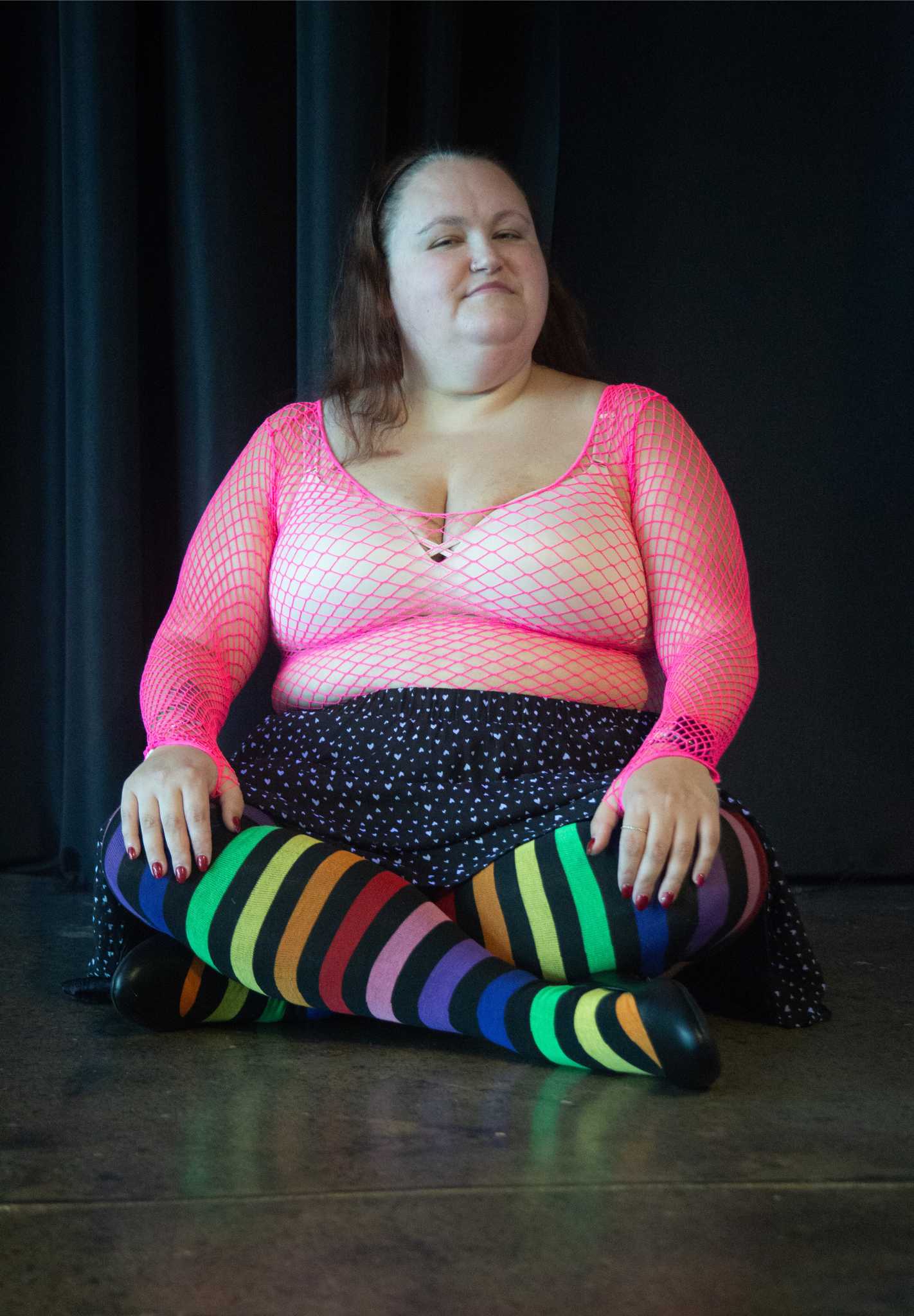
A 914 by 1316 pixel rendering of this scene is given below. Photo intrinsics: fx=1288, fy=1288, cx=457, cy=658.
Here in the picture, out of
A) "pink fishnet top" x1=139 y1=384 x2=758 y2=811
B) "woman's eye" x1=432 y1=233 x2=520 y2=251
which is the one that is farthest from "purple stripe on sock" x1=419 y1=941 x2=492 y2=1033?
"woman's eye" x1=432 y1=233 x2=520 y2=251

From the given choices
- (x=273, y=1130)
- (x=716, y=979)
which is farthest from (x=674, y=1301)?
(x=716, y=979)

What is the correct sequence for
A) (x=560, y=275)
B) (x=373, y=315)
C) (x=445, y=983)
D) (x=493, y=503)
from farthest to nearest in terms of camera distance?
(x=560, y=275), (x=373, y=315), (x=493, y=503), (x=445, y=983)

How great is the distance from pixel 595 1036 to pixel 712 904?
176 millimetres

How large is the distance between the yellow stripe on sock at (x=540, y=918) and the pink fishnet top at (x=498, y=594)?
232 mm

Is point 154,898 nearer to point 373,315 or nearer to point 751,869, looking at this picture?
point 751,869

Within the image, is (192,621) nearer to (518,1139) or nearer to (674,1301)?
(518,1139)

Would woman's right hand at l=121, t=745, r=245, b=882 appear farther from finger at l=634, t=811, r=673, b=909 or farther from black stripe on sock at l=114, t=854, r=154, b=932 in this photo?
finger at l=634, t=811, r=673, b=909

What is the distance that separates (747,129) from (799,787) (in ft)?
3.24

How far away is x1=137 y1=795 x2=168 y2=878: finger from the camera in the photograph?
113 cm

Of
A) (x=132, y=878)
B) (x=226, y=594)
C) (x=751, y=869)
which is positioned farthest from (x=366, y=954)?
(x=226, y=594)

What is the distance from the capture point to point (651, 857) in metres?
1.07

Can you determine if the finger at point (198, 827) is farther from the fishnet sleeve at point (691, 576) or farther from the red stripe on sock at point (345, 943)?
the fishnet sleeve at point (691, 576)

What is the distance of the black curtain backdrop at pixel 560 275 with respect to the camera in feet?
5.81

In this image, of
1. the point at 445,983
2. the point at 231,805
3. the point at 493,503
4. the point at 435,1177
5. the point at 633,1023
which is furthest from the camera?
the point at 493,503
